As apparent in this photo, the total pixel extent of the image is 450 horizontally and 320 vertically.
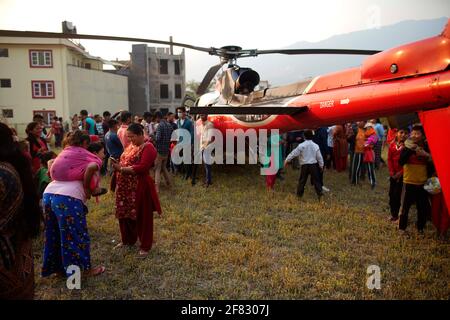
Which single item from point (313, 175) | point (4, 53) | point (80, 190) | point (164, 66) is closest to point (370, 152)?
point (313, 175)

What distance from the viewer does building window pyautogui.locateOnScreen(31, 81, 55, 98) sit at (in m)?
27.1

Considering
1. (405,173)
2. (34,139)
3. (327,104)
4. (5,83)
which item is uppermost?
(5,83)

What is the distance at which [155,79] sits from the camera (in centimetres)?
4181

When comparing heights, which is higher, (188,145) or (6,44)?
(6,44)

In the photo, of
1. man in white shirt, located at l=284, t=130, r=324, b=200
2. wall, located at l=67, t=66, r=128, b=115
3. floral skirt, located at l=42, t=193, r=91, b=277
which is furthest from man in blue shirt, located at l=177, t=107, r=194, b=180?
wall, located at l=67, t=66, r=128, b=115

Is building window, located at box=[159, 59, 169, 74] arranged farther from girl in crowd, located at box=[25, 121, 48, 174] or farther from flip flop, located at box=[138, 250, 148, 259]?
flip flop, located at box=[138, 250, 148, 259]

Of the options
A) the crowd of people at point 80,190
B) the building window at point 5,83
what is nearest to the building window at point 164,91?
the building window at point 5,83

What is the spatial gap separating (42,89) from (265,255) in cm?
2860

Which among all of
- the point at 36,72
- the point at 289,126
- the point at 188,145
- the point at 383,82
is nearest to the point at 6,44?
the point at 36,72

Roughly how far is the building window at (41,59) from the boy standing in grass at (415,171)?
28824 millimetres

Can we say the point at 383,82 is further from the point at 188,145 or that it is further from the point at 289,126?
the point at 188,145

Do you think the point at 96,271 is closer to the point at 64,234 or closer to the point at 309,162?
the point at 64,234
